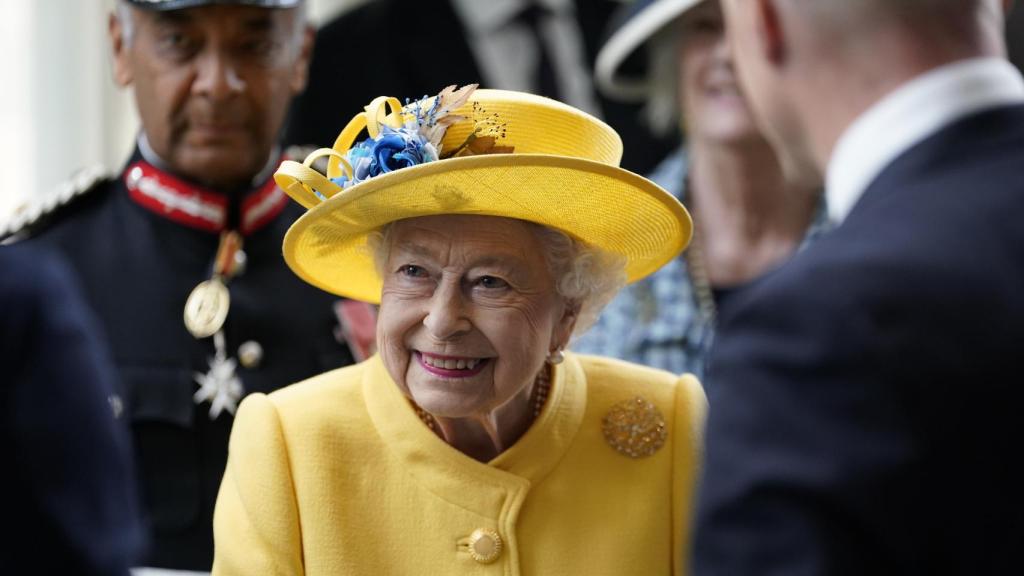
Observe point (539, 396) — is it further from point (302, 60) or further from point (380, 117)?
point (302, 60)

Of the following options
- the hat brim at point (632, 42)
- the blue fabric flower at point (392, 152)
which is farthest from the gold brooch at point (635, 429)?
the hat brim at point (632, 42)

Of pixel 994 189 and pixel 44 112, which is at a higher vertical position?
pixel 994 189

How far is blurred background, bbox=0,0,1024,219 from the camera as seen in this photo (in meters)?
5.82

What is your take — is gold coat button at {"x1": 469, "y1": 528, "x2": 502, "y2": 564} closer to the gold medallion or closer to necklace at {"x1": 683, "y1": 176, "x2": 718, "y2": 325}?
the gold medallion

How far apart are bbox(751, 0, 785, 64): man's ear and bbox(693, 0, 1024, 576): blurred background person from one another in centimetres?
10

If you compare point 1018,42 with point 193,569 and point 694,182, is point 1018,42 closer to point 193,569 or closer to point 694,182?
point 694,182

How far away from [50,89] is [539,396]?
3.51 metres

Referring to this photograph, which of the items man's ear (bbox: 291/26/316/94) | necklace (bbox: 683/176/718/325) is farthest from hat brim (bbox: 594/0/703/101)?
man's ear (bbox: 291/26/316/94)

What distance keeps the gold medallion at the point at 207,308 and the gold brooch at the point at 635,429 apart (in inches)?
47.1

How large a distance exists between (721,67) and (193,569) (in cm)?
239

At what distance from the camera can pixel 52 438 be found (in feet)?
7.43

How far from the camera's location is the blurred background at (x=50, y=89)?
5824 mm

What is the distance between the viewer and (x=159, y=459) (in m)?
3.69

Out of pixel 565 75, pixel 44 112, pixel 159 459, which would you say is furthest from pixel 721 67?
pixel 44 112
